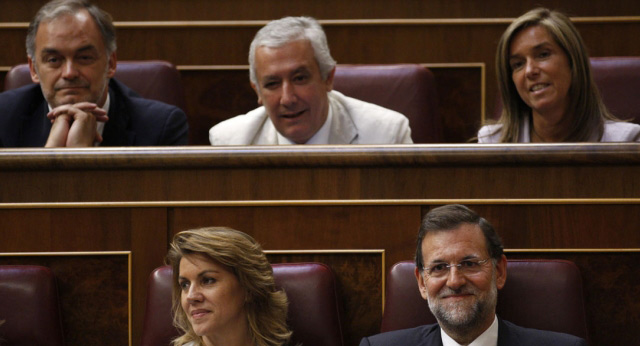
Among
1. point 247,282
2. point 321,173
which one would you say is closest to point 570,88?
point 321,173

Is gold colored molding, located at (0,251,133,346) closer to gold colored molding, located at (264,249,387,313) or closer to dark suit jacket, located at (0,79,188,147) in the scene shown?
gold colored molding, located at (264,249,387,313)

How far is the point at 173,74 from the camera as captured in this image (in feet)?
3.67

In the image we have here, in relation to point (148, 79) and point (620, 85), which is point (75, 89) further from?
point (620, 85)

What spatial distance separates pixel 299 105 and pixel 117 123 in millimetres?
208

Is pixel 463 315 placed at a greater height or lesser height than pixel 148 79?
lesser

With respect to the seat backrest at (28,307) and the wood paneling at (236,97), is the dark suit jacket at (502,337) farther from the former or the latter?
the wood paneling at (236,97)

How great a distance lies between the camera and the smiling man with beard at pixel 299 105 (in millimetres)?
986

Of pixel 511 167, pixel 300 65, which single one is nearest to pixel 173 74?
pixel 300 65

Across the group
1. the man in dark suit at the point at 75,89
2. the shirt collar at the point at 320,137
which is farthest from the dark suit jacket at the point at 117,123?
the shirt collar at the point at 320,137

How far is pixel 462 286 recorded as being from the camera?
70 centimetres

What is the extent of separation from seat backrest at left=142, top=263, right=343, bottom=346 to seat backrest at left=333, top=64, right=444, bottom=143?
0.36 metres

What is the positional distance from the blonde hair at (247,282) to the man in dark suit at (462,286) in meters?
A: 0.07

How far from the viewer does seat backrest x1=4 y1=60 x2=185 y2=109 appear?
3.67 ft

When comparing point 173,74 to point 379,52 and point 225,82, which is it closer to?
point 225,82
